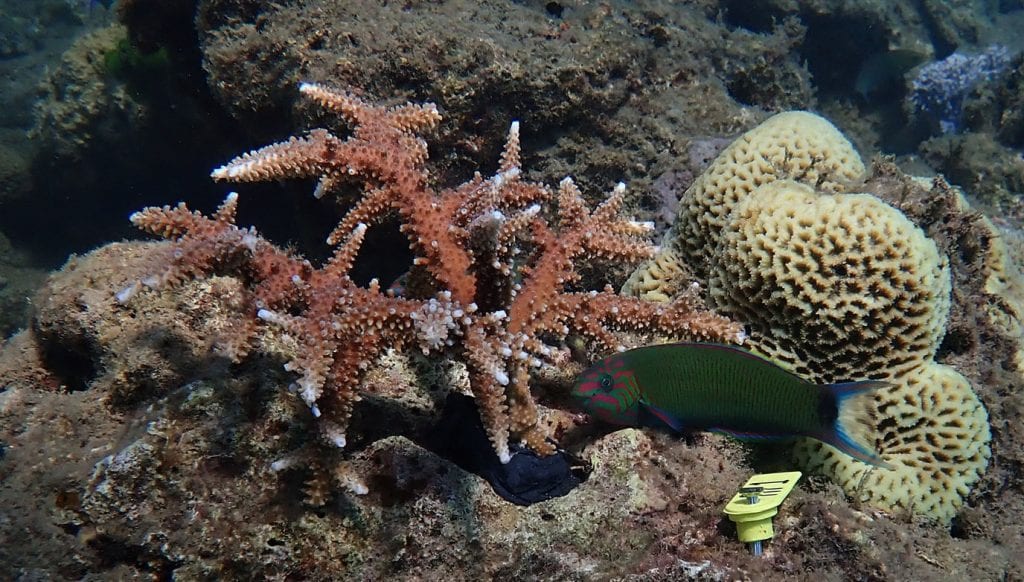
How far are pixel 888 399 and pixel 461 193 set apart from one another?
7.90ft

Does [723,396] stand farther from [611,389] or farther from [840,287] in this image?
[840,287]

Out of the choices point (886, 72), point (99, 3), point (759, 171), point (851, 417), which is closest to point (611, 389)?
point (851, 417)

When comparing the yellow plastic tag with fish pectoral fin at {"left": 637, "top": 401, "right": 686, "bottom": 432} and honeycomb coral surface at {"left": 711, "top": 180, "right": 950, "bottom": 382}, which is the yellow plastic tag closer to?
fish pectoral fin at {"left": 637, "top": 401, "right": 686, "bottom": 432}

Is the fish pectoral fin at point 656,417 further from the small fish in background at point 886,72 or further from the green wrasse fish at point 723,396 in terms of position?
the small fish in background at point 886,72

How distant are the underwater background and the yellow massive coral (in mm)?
14

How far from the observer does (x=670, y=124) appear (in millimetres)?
4836

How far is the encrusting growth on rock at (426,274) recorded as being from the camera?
2154 millimetres

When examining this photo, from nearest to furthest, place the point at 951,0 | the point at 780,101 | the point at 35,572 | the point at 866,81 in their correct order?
the point at 35,572, the point at 780,101, the point at 866,81, the point at 951,0

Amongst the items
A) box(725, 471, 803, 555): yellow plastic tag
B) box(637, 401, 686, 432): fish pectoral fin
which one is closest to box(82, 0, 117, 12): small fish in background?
box(637, 401, 686, 432): fish pectoral fin

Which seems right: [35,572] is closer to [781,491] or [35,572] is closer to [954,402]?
[781,491]

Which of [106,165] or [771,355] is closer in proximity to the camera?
[771,355]

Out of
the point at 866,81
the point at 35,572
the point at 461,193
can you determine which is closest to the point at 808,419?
the point at 461,193

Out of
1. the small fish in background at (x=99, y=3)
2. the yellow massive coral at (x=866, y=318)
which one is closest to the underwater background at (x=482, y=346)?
the yellow massive coral at (x=866, y=318)

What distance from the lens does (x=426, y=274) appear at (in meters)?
2.50
